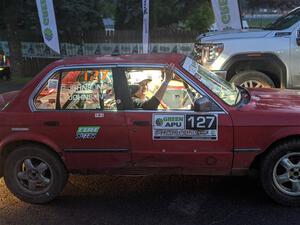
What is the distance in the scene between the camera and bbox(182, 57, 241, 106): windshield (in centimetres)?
480

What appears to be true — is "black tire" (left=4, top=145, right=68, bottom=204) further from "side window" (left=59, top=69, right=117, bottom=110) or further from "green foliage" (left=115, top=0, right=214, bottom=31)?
"green foliage" (left=115, top=0, right=214, bottom=31)

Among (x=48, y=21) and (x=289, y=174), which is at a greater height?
(x=48, y=21)

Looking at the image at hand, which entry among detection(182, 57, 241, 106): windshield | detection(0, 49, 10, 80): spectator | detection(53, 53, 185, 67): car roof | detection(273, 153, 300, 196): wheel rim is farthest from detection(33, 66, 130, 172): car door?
detection(0, 49, 10, 80): spectator

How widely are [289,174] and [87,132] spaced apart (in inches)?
81.8

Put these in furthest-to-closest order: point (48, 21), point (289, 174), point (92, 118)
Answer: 1. point (48, 21)
2. point (92, 118)
3. point (289, 174)

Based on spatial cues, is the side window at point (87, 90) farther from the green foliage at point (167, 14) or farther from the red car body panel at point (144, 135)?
the green foliage at point (167, 14)

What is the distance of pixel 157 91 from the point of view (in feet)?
15.5

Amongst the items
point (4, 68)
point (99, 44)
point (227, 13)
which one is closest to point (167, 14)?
point (99, 44)

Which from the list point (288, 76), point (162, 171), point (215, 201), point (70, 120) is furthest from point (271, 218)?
point (288, 76)

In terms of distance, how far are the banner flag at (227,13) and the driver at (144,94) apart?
9.54 metres

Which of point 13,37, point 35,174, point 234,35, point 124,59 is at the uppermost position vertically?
point 124,59

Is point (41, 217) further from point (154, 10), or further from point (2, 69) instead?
point (154, 10)

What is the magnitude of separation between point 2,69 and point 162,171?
11565mm

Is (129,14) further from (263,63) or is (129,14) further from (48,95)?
(48,95)
